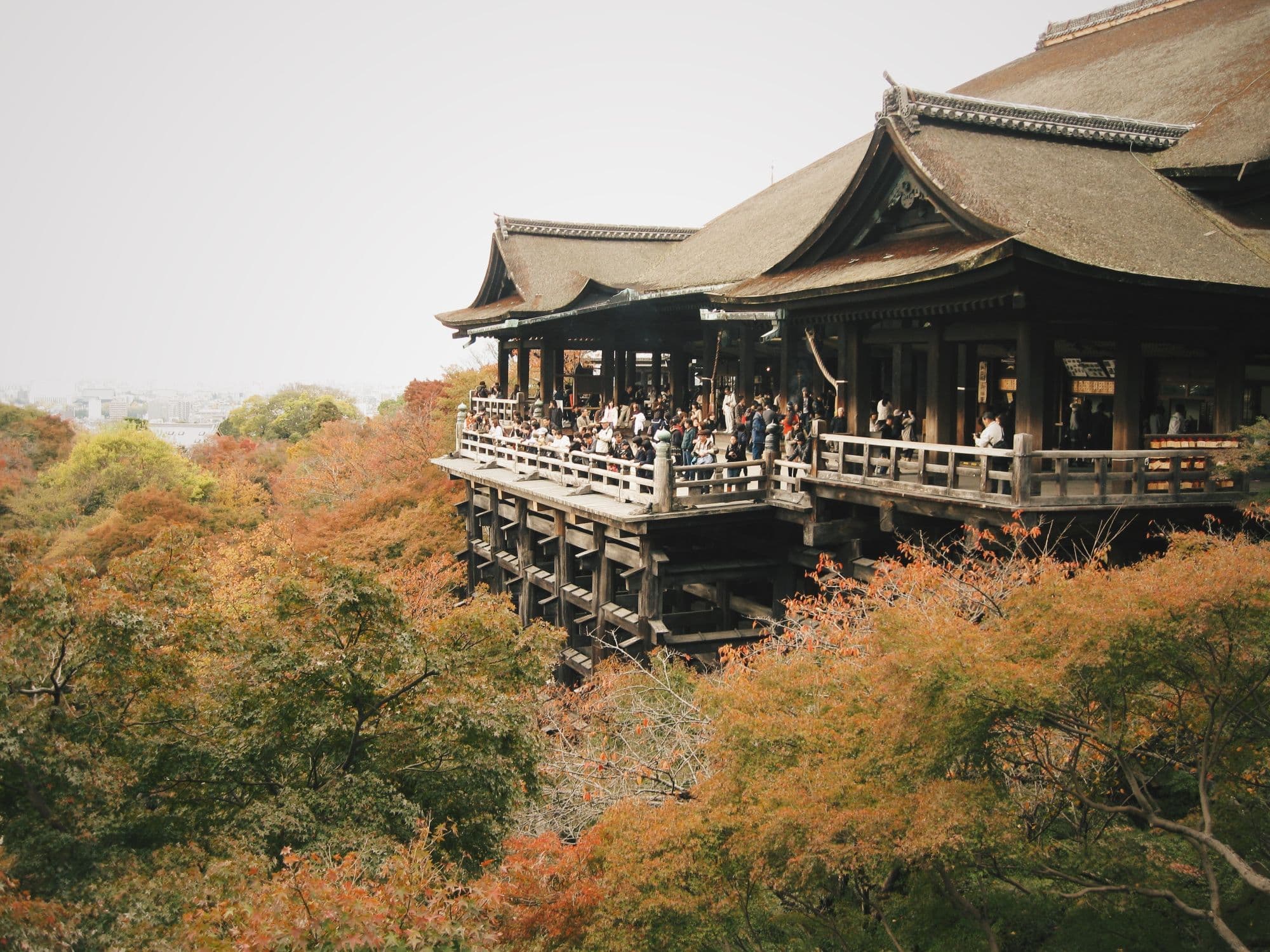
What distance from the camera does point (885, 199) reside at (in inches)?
579

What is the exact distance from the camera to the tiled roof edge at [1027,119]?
45.8ft

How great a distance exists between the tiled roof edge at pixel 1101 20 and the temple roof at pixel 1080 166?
0.27 feet

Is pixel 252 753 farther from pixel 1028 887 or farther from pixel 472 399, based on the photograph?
pixel 472 399

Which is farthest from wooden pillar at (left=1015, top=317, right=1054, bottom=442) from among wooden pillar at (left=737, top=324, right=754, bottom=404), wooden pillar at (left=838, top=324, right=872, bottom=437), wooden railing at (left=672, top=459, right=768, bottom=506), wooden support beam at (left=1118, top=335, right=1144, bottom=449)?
wooden pillar at (left=737, top=324, right=754, bottom=404)

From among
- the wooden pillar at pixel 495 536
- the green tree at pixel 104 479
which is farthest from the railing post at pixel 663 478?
the green tree at pixel 104 479

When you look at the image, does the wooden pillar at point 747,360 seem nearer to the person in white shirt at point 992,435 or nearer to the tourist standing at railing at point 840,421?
the tourist standing at railing at point 840,421

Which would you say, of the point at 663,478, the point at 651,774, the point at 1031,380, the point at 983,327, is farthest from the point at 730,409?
the point at 651,774

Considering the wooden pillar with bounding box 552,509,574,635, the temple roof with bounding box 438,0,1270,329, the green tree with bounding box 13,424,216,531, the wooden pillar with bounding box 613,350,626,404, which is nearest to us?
the temple roof with bounding box 438,0,1270,329

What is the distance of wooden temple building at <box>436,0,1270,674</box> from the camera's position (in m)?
12.1

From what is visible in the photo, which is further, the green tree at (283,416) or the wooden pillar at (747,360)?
the green tree at (283,416)

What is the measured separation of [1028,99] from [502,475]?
1421 cm

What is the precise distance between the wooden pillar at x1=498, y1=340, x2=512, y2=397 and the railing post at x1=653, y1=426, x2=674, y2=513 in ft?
53.8

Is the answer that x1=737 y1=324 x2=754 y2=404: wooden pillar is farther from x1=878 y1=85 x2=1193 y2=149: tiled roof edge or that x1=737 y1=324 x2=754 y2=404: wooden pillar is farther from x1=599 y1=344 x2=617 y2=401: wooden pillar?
x1=599 y1=344 x2=617 y2=401: wooden pillar

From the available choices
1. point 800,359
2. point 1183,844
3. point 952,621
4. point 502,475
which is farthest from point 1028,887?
point 502,475
